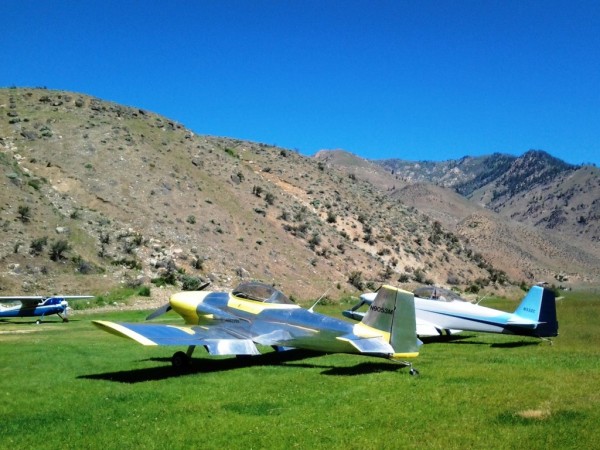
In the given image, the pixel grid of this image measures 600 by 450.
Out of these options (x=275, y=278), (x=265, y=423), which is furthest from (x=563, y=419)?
(x=275, y=278)

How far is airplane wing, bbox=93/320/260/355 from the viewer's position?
12000 millimetres

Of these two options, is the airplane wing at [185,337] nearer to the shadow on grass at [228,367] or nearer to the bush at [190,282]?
the shadow on grass at [228,367]

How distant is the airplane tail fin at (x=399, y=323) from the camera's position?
12312 millimetres

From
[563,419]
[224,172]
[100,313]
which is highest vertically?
[224,172]

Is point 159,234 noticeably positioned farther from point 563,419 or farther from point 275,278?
point 563,419

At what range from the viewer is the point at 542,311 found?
17391mm

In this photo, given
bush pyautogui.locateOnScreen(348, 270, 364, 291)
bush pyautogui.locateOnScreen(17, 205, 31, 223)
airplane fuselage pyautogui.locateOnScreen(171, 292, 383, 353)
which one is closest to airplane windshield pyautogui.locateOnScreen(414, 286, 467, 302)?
airplane fuselage pyautogui.locateOnScreen(171, 292, 383, 353)

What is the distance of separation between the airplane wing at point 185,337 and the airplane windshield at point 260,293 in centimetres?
125

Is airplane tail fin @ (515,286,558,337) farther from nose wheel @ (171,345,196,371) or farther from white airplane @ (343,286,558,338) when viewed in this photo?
nose wheel @ (171,345,196,371)

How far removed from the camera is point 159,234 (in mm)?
46781

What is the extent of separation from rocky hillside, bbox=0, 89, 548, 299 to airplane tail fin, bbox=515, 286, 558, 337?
2432cm

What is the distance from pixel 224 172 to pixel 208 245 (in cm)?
1706

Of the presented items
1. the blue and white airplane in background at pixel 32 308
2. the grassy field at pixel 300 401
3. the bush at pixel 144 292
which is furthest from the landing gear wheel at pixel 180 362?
the bush at pixel 144 292

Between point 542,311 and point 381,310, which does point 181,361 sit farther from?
point 542,311
